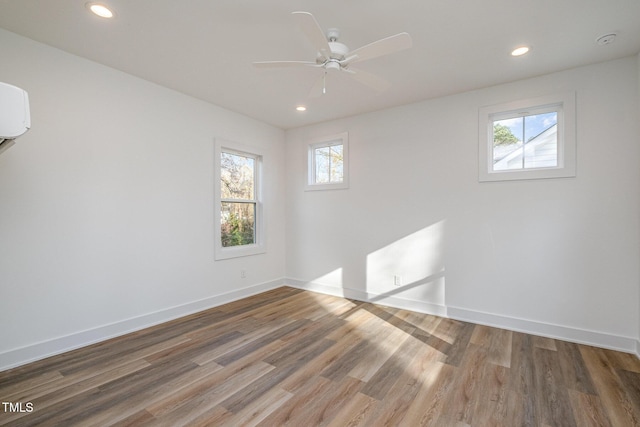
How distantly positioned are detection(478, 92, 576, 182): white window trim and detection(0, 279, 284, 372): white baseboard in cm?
363

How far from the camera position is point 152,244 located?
3.28 m

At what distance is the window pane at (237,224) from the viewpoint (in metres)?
4.20

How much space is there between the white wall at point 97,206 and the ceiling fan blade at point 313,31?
2211 mm

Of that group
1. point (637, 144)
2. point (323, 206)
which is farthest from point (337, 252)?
point (637, 144)

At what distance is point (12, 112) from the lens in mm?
1596

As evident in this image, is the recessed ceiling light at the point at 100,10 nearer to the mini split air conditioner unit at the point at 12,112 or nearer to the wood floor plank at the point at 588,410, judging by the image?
the mini split air conditioner unit at the point at 12,112

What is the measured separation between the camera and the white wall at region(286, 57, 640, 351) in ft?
9.03

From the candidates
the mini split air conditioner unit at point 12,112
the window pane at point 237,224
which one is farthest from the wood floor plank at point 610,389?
the window pane at point 237,224

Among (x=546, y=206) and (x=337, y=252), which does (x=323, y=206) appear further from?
(x=546, y=206)

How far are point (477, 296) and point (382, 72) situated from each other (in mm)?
2660

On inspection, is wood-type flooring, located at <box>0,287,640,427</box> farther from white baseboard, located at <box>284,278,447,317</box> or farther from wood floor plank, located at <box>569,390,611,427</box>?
white baseboard, located at <box>284,278,447,317</box>

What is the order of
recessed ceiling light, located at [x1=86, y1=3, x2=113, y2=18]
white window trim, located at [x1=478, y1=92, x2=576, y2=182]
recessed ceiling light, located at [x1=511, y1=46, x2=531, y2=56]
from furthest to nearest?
white window trim, located at [x1=478, y1=92, x2=576, y2=182]
recessed ceiling light, located at [x1=511, y1=46, x2=531, y2=56]
recessed ceiling light, located at [x1=86, y1=3, x2=113, y2=18]

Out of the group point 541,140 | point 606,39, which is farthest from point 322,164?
point 606,39

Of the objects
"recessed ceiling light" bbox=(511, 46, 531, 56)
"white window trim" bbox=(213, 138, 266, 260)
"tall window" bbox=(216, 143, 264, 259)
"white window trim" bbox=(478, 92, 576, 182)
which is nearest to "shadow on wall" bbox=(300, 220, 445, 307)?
"white window trim" bbox=(478, 92, 576, 182)
